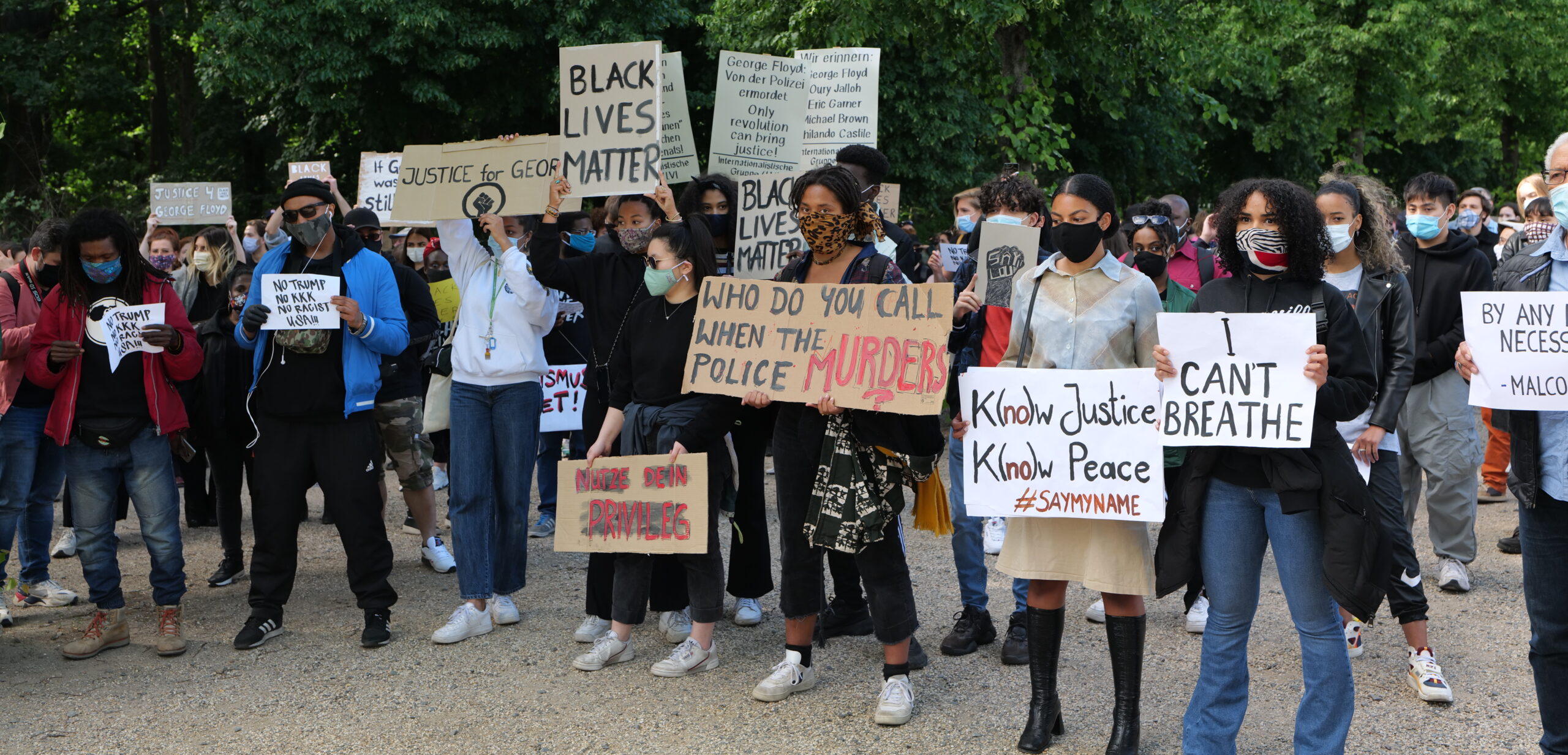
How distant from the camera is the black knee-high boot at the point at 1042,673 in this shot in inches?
182

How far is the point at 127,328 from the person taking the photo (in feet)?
20.1

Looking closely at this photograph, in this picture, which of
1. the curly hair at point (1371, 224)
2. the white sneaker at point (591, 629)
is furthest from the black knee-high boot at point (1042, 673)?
the white sneaker at point (591, 629)

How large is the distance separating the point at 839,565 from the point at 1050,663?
1.63 meters

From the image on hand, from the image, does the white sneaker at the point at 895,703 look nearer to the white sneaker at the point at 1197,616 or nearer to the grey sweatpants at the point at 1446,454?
the white sneaker at the point at 1197,616

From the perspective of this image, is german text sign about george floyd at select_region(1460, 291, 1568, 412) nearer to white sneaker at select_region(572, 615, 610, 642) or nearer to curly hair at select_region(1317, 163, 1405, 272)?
curly hair at select_region(1317, 163, 1405, 272)

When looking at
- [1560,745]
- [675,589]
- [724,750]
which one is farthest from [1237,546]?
[675,589]

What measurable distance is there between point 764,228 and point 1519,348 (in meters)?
3.40

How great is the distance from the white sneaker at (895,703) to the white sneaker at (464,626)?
2.28 metres

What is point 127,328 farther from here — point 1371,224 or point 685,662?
point 1371,224

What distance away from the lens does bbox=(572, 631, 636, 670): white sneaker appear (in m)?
5.73

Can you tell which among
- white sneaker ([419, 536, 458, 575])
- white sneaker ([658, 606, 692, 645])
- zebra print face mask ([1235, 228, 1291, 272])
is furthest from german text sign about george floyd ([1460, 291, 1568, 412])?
white sneaker ([419, 536, 458, 575])

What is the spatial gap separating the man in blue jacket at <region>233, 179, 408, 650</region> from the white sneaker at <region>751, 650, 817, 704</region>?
2.11 m

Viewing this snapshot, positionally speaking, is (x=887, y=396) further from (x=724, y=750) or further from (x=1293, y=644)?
(x=1293, y=644)

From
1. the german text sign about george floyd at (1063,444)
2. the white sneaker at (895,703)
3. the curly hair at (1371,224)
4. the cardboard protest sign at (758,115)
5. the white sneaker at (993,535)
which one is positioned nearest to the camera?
the german text sign about george floyd at (1063,444)
